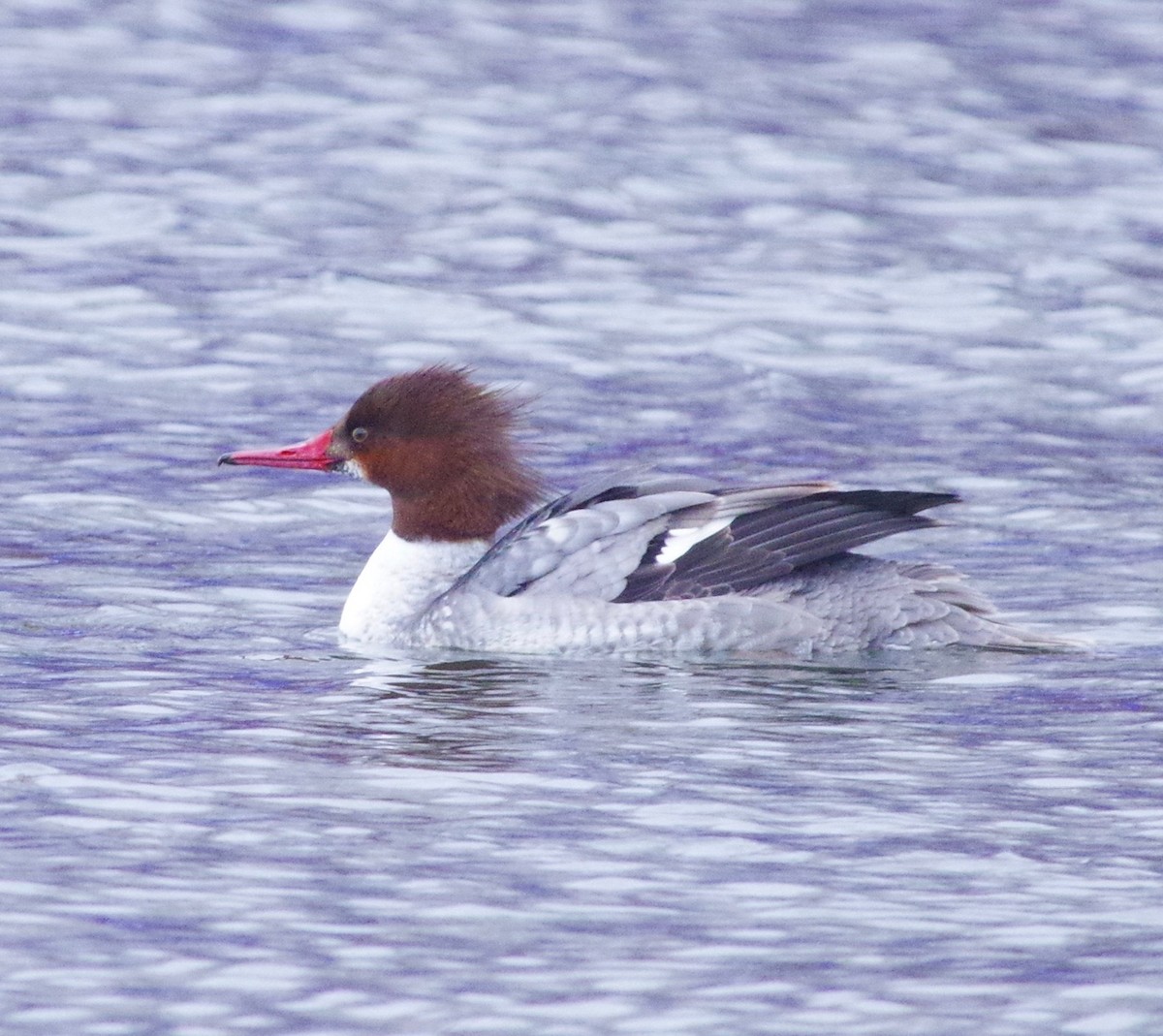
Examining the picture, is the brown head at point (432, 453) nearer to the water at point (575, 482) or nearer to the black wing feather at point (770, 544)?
the water at point (575, 482)

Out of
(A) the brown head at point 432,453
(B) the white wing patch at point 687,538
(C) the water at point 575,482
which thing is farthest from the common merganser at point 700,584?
(A) the brown head at point 432,453

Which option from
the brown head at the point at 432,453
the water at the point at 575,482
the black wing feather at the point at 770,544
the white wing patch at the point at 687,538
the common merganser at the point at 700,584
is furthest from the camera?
the brown head at the point at 432,453

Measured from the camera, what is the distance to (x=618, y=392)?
14.9 m

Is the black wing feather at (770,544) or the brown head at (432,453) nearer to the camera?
the black wing feather at (770,544)

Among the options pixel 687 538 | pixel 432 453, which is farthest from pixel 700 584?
pixel 432 453

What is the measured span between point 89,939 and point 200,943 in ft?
0.85

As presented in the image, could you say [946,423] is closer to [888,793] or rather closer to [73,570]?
[73,570]

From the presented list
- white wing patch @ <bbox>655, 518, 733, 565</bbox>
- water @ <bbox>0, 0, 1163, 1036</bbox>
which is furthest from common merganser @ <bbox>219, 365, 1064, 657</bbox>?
water @ <bbox>0, 0, 1163, 1036</bbox>

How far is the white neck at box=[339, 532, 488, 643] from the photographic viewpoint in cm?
1042

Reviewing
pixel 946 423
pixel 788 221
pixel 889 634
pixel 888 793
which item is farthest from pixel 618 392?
pixel 888 793

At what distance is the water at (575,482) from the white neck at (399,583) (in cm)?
17

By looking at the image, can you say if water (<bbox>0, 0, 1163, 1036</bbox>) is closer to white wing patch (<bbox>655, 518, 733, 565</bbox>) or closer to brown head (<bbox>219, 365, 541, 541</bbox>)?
white wing patch (<bbox>655, 518, 733, 565</bbox>)

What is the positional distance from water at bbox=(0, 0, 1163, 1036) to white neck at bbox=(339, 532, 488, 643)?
17 cm

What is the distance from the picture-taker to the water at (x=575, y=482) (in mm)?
6477
